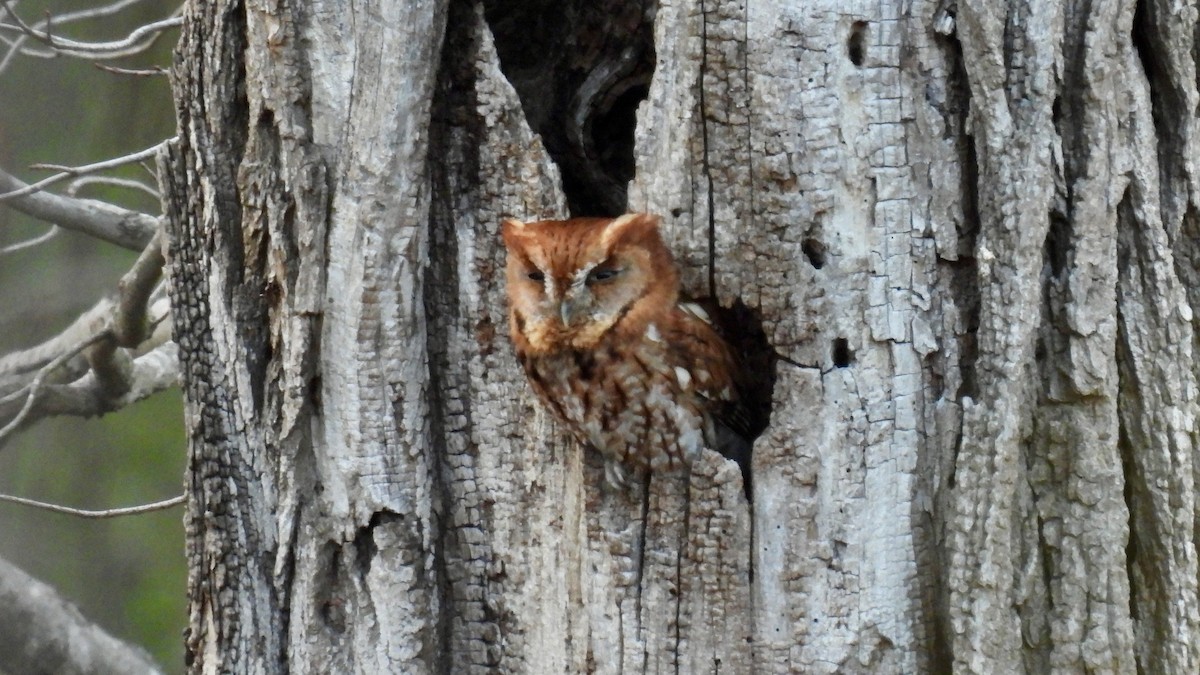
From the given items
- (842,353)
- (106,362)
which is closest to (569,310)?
(842,353)

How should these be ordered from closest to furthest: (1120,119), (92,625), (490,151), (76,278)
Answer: (1120,119) < (490,151) < (92,625) < (76,278)

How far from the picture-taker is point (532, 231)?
6.47ft

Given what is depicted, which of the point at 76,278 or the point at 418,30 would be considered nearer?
the point at 418,30

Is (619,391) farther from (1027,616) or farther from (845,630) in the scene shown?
(1027,616)

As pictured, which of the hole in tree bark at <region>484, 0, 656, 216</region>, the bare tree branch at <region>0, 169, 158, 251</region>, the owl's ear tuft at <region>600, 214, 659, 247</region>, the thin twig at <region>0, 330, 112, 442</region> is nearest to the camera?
the owl's ear tuft at <region>600, 214, 659, 247</region>

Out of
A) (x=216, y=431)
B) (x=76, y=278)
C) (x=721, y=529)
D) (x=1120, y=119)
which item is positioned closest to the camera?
(x=1120, y=119)

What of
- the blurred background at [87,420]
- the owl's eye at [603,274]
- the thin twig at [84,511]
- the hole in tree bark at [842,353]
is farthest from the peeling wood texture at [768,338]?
the blurred background at [87,420]

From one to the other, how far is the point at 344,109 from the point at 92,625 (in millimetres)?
1733

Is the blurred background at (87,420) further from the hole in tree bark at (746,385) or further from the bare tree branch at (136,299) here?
the hole in tree bark at (746,385)

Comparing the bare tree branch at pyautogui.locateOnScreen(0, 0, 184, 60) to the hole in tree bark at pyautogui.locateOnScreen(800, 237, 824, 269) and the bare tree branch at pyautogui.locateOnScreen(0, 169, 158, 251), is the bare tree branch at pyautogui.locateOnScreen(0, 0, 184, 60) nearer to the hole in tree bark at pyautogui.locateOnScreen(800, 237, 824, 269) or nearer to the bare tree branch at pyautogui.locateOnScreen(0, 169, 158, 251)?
the bare tree branch at pyautogui.locateOnScreen(0, 169, 158, 251)

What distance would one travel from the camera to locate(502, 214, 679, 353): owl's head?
195cm

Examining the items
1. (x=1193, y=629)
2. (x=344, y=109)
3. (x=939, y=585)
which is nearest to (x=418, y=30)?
(x=344, y=109)

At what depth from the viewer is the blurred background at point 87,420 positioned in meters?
4.75

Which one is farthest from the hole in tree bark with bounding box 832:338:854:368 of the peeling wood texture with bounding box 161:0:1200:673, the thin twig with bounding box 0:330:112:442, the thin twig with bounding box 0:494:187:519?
the thin twig with bounding box 0:330:112:442
